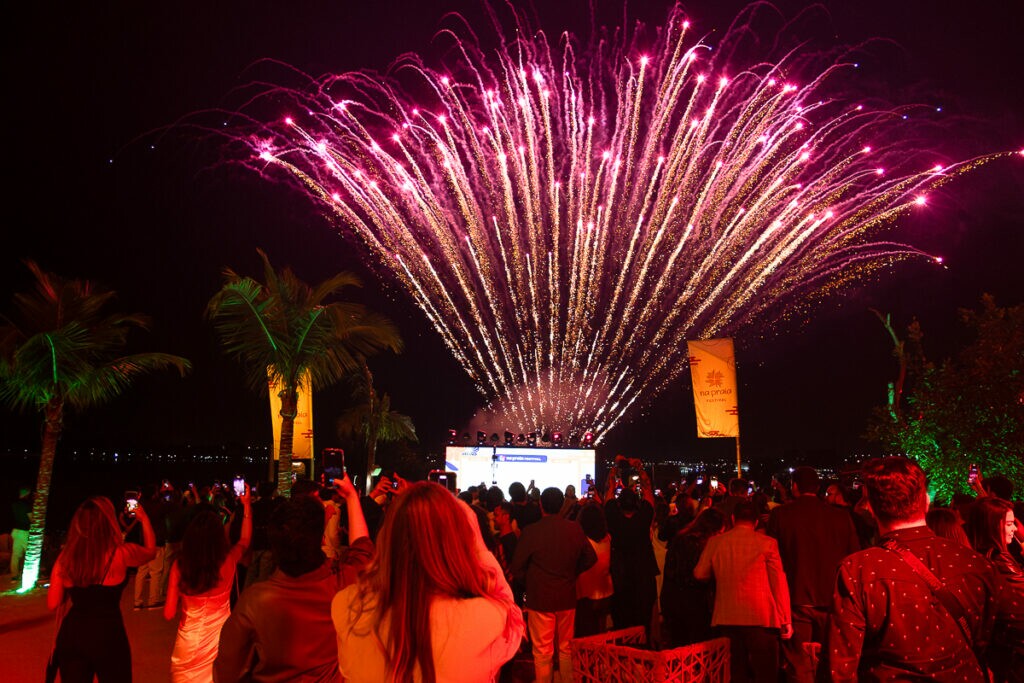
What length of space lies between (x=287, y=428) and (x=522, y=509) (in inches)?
309

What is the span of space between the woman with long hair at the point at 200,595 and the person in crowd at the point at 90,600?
326 mm

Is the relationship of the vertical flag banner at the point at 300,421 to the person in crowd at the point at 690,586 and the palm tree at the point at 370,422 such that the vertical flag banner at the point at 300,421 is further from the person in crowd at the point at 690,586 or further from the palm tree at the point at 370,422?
the person in crowd at the point at 690,586

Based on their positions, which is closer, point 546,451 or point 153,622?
point 153,622

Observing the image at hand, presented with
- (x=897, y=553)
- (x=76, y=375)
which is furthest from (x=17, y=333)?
(x=897, y=553)

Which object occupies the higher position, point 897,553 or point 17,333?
A: point 17,333

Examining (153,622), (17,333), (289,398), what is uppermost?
(17,333)

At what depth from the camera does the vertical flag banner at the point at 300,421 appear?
1656 centimetres

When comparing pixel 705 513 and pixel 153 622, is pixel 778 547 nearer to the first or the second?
pixel 705 513

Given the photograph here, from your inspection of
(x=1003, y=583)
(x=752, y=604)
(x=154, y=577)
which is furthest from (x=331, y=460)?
(x=1003, y=583)

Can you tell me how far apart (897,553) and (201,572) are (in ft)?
13.3

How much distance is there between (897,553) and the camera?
9.50 ft

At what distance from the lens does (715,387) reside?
1298cm

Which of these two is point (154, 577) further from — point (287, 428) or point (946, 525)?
point (946, 525)

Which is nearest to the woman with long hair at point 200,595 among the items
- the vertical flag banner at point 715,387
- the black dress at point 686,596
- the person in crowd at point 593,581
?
the black dress at point 686,596
